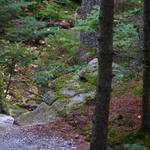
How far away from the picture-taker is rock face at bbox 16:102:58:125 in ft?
24.0

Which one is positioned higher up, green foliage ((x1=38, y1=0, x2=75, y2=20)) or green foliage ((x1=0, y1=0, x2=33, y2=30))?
green foliage ((x1=0, y1=0, x2=33, y2=30))

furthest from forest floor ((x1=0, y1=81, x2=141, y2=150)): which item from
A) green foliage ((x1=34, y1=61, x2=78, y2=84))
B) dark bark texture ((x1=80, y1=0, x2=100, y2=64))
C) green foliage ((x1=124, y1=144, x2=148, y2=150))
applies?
dark bark texture ((x1=80, y1=0, x2=100, y2=64))

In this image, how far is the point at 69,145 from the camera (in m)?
6.24

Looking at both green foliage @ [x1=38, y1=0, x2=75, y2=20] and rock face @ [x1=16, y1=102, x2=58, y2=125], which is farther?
green foliage @ [x1=38, y1=0, x2=75, y2=20]

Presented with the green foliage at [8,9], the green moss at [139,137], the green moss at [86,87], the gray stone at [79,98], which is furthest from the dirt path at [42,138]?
the green foliage at [8,9]

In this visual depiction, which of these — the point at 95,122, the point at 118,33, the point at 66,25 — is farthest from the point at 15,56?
the point at 66,25

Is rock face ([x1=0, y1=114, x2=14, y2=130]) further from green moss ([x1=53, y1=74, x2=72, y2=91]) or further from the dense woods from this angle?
green moss ([x1=53, y1=74, x2=72, y2=91])

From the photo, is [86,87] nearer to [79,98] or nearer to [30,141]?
[79,98]

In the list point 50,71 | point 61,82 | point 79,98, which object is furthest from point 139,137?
point 50,71

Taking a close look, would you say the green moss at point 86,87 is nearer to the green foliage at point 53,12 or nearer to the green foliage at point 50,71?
the green foliage at point 50,71

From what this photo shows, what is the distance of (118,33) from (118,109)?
1205 millimetres

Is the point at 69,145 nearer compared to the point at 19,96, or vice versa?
the point at 69,145

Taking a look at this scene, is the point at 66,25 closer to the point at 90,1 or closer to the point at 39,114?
the point at 90,1

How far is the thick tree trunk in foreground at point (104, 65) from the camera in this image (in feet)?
16.9
